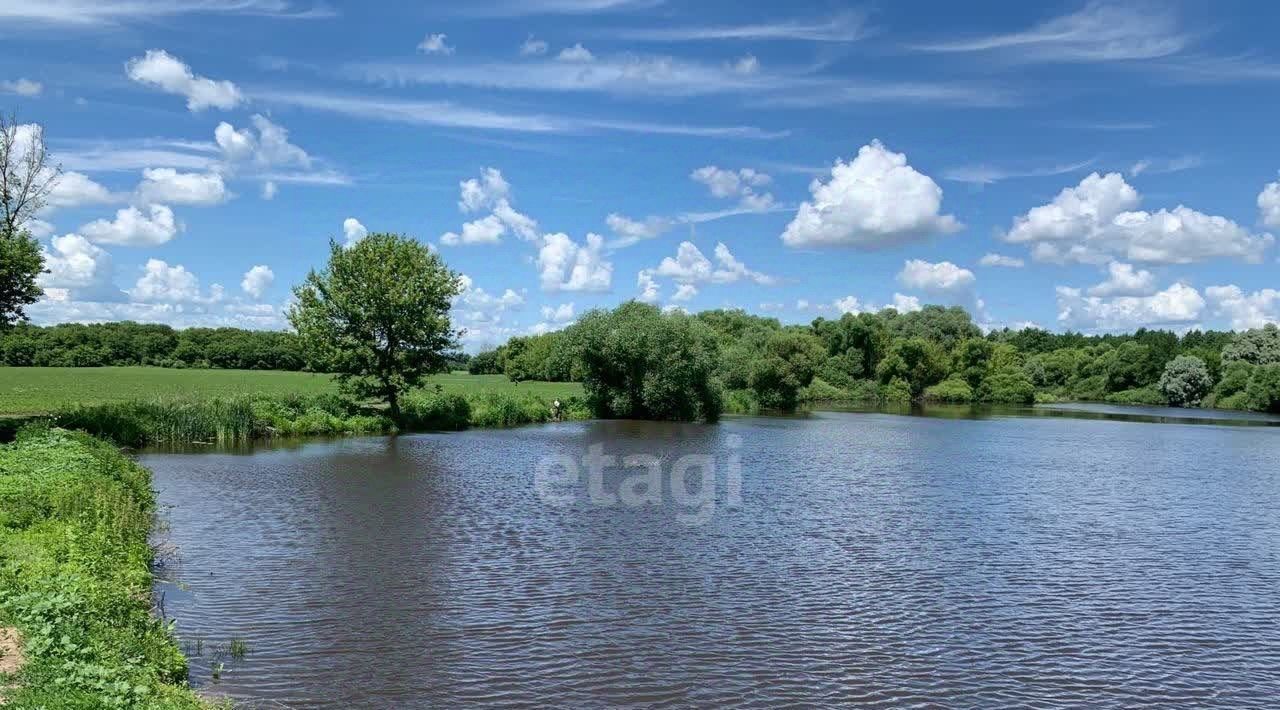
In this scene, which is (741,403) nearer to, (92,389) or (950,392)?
(950,392)

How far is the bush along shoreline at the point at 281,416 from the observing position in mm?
36500

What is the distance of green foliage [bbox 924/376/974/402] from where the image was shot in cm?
11781

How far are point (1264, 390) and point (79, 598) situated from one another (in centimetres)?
11362

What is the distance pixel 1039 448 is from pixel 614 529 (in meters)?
36.0

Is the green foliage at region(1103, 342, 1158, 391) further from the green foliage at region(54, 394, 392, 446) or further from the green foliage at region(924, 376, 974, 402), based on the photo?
the green foliage at region(54, 394, 392, 446)

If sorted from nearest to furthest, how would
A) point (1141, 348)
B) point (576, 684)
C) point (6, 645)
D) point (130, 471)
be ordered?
point (6, 645)
point (576, 684)
point (130, 471)
point (1141, 348)

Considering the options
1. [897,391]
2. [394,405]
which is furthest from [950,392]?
[394,405]

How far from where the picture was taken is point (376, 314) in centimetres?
4703

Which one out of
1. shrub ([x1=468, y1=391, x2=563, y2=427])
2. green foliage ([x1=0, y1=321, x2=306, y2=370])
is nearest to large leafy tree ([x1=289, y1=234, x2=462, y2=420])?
shrub ([x1=468, y1=391, x2=563, y2=427])

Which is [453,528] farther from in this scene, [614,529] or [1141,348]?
[1141,348]

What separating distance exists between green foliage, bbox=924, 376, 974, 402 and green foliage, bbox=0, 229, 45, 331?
106 metres

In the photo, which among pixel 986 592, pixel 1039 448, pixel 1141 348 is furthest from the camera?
pixel 1141 348

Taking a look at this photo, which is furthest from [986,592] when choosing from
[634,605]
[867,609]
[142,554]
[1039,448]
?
[1039,448]

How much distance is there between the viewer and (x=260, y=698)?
1073 centimetres
